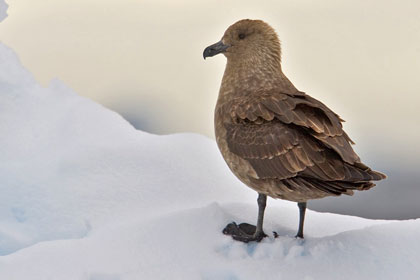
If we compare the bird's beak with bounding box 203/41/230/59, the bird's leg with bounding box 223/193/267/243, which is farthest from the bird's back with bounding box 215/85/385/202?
the bird's beak with bounding box 203/41/230/59

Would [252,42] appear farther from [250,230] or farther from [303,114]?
[250,230]

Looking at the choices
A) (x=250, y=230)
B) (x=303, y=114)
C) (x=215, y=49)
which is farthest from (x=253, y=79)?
(x=250, y=230)

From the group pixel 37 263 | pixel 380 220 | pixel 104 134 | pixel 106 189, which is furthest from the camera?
pixel 104 134

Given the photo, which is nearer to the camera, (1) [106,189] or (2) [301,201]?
(2) [301,201]

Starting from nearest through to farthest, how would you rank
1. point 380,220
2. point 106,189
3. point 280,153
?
point 280,153, point 380,220, point 106,189

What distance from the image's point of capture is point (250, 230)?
6059mm

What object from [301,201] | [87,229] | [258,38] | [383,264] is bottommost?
[87,229]

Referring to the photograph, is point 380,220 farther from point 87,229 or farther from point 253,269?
→ point 87,229

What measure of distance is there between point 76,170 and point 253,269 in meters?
3.04

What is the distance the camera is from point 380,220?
7008 millimetres

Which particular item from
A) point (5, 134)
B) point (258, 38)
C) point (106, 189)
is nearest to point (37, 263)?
point (106, 189)

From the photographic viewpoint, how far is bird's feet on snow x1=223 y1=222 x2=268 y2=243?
5.85m

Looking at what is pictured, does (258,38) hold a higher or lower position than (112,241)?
higher

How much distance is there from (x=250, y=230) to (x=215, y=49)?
1.66 meters
